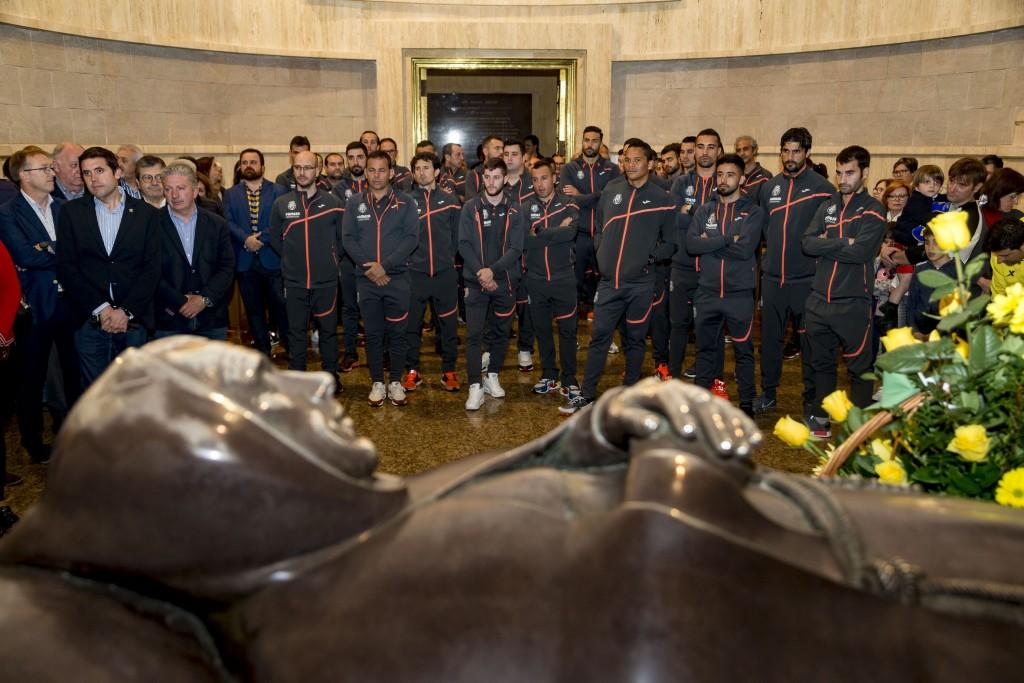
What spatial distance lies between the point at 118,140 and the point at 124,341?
5.80 meters

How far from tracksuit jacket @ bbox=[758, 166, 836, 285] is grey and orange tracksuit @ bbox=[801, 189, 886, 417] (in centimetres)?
41

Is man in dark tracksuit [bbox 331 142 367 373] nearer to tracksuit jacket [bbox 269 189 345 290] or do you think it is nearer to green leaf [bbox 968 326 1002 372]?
tracksuit jacket [bbox 269 189 345 290]

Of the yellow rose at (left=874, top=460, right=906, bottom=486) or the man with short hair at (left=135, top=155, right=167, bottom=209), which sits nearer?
the yellow rose at (left=874, top=460, right=906, bottom=486)

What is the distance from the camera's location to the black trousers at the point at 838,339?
5094 mm

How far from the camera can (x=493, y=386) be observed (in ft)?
20.6

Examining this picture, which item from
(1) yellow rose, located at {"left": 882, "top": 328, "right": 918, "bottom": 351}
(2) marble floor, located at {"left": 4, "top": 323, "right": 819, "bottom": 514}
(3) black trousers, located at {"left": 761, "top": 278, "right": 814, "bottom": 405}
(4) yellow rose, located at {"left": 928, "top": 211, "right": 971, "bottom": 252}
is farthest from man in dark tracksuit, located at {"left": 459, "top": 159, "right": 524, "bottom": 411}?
(4) yellow rose, located at {"left": 928, "top": 211, "right": 971, "bottom": 252}

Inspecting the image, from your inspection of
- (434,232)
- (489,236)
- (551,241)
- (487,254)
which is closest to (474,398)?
(487,254)

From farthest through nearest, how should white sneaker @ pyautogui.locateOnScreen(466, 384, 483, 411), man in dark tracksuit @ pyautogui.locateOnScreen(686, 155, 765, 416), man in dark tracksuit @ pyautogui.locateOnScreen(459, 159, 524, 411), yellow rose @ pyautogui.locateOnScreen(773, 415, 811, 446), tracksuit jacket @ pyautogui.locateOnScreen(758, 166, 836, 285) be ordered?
man in dark tracksuit @ pyautogui.locateOnScreen(459, 159, 524, 411) → white sneaker @ pyautogui.locateOnScreen(466, 384, 483, 411) → tracksuit jacket @ pyautogui.locateOnScreen(758, 166, 836, 285) → man in dark tracksuit @ pyautogui.locateOnScreen(686, 155, 765, 416) → yellow rose @ pyautogui.locateOnScreen(773, 415, 811, 446)

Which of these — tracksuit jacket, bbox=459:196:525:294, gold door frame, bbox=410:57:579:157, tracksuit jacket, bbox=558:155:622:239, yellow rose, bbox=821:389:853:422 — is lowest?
yellow rose, bbox=821:389:853:422

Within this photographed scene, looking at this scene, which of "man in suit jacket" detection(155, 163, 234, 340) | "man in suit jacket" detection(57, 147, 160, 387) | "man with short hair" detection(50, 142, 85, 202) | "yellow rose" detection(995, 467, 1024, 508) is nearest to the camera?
"yellow rose" detection(995, 467, 1024, 508)

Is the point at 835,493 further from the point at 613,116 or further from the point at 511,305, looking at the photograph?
the point at 613,116

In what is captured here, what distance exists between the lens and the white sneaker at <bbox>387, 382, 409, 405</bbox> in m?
6.06

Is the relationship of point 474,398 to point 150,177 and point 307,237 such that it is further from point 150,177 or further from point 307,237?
point 150,177

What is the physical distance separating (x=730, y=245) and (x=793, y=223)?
56 centimetres
